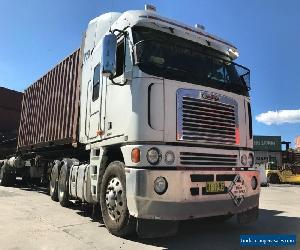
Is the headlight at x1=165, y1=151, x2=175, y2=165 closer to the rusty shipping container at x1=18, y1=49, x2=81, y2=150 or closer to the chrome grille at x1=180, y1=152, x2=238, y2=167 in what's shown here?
the chrome grille at x1=180, y1=152, x2=238, y2=167

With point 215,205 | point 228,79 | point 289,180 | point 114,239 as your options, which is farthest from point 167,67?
point 289,180

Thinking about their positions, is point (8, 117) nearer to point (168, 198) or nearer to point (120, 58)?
point (120, 58)

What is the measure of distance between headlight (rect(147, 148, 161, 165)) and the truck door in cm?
156

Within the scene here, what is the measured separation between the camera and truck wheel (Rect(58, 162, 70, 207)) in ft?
28.5

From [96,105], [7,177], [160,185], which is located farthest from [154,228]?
[7,177]

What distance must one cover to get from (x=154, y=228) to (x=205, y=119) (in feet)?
5.75

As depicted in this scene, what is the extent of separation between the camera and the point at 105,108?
6.49m

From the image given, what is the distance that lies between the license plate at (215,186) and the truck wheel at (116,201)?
45.7 inches

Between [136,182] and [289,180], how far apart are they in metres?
25.7

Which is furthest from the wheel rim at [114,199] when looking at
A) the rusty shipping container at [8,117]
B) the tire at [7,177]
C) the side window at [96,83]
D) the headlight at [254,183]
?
the rusty shipping container at [8,117]

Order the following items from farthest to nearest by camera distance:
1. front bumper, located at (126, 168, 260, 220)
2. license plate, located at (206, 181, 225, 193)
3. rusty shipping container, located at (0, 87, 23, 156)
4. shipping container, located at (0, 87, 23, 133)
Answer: shipping container, located at (0, 87, 23, 133)
rusty shipping container, located at (0, 87, 23, 156)
license plate, located at (206, 181, 225, 193)
front bumper, located at (126, 168, 260, 220)

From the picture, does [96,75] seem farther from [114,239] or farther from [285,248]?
[285,248]

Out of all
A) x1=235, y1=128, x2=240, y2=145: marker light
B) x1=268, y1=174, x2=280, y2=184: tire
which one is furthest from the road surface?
x1=268, y1=174, x2=280, y2=184: tire

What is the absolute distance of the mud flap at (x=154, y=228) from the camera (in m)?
5.18
